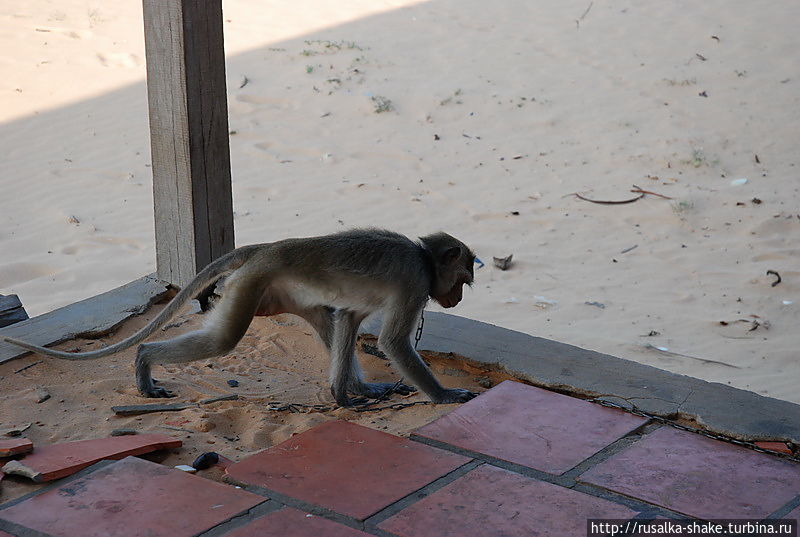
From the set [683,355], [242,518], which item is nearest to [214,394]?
[242,518]

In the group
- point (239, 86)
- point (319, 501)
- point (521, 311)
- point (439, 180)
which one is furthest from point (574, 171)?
point (319, 501)

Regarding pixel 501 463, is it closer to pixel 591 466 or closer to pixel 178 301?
pixel 591 466

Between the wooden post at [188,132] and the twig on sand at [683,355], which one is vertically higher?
the wooden post at [188,132]

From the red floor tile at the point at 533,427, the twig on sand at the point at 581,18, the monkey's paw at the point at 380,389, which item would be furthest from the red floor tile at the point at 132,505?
the twig on sand at the point at 581,18

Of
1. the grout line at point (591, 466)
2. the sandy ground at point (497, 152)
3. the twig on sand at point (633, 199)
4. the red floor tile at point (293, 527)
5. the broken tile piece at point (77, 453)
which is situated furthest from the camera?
the twig on sand at point (633, 199)

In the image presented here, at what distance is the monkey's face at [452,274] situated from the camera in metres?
4.71

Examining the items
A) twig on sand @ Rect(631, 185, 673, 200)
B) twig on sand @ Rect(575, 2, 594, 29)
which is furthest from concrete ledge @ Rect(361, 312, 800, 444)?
twig on sand @ Rect(575, 2, 594, 29)

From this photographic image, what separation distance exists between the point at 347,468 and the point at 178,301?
1.44 m

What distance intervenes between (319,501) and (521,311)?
4390 mm

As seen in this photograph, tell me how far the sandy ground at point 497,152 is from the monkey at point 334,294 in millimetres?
769

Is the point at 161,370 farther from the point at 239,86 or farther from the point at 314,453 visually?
the point at 239,86

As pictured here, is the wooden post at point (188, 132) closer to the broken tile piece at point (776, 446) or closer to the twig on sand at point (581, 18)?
the broken tile piece at point (776, 446)

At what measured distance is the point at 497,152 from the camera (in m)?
10.8

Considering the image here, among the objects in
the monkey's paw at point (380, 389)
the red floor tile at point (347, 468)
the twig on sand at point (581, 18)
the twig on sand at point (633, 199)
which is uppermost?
the twig on sand at point (581, 18)
